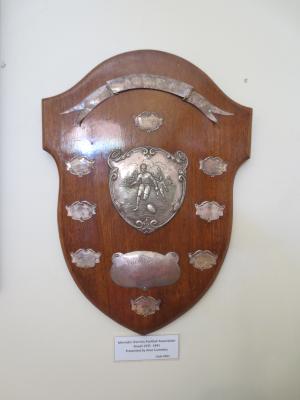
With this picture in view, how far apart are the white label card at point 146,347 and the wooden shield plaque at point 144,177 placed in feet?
0.17

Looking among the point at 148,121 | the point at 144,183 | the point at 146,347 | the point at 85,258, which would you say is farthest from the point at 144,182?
the point at 146,347

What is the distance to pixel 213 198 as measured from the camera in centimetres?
81

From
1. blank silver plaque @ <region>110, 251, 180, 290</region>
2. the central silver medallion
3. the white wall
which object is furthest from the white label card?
the central silver medallion

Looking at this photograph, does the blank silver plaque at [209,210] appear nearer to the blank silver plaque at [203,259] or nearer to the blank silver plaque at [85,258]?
the blank silver plaque at [203,259]

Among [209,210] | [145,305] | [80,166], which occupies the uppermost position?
[80,166]

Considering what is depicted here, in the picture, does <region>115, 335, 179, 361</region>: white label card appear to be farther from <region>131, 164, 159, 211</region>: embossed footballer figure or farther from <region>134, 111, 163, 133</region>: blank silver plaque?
<region>134, 111, 163, 133</region>: blank silver plaque

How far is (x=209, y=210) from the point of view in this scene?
2.65ft

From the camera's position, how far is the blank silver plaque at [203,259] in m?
0.81

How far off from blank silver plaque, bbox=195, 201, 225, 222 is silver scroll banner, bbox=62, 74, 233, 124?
25 cm

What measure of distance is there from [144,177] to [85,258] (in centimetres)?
28

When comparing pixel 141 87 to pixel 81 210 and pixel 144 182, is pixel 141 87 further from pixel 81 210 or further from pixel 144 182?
pixel 81 210

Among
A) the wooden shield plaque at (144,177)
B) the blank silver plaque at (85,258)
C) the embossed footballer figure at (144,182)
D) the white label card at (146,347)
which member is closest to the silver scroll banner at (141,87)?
the wooden shield plaque at (144,177)

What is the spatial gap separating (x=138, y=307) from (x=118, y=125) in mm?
526

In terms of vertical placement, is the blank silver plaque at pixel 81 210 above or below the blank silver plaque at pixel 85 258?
above
